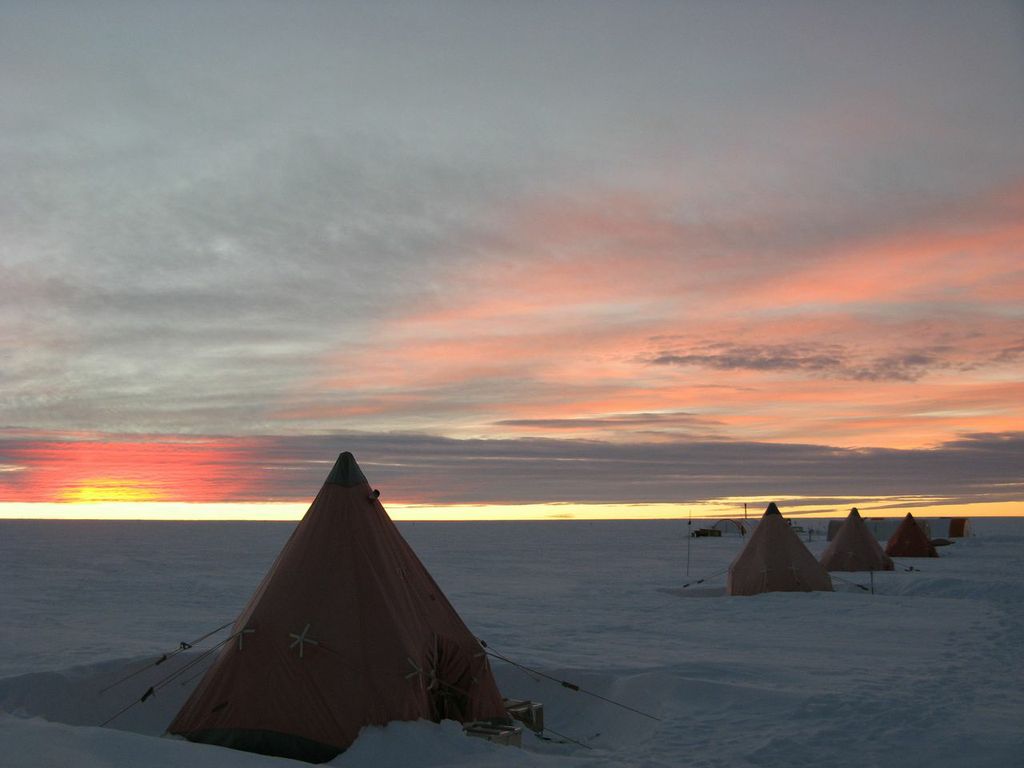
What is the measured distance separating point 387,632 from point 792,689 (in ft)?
20.2

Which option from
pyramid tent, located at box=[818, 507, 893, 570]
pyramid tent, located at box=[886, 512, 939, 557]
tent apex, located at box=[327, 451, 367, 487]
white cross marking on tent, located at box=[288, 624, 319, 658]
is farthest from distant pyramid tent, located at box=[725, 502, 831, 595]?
pyramid tent, located at box=[886, 512, 939, 557]

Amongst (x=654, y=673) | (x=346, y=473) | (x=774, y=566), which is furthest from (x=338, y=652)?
(x=774, y=566)

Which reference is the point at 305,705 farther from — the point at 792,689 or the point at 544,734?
the point at 792,689

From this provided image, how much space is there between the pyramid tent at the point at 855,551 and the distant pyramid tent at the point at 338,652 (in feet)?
90.1

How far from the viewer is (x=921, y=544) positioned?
44.5 metres

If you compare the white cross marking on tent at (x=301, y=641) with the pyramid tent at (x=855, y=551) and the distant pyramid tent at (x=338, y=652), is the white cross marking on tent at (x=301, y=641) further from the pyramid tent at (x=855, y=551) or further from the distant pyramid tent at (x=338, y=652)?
the pyramid tent at (x=855, y=551)

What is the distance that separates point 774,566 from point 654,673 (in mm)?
14353

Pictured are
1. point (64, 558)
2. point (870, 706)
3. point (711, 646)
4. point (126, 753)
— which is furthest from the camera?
point (64, 558)

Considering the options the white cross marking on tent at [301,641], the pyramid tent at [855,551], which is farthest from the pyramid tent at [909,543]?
the white cross marking on tent at [301,641]

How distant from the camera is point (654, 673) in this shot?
13.8m

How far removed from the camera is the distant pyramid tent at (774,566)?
2678 centimetres

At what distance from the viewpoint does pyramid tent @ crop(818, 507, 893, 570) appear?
3538cm

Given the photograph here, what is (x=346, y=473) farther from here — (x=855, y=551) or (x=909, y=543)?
(x=909, y=543)

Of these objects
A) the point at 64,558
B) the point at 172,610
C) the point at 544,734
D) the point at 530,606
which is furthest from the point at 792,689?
the point at 64,558
